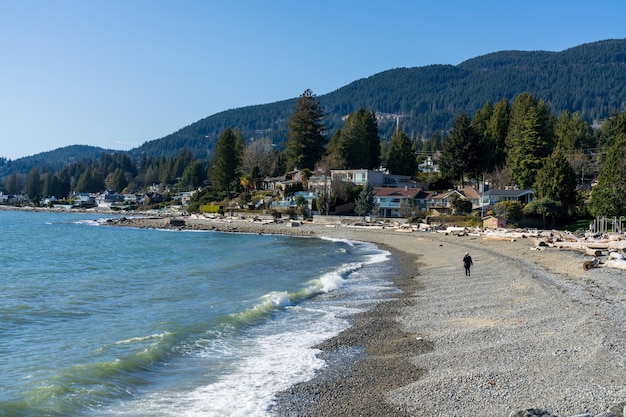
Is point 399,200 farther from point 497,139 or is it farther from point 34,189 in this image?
point 34,189

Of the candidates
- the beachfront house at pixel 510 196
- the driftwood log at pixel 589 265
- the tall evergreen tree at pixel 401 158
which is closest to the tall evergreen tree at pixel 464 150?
the beachfront house at pixel 510 196

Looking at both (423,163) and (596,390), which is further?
(423,163)

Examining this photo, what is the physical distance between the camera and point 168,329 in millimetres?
14492

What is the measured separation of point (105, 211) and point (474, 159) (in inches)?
3261

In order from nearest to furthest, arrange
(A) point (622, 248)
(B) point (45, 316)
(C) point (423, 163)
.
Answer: (B) point (45, 316), (A) point (622, 248), (C) point (423, 163)

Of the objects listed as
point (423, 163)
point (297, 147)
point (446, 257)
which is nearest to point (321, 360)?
point (446, 257)

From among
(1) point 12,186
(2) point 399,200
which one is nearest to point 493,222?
(2) point 399,200

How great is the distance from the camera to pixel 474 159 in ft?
214

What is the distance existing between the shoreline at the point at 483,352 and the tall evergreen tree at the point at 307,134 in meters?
58.5

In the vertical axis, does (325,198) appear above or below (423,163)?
below

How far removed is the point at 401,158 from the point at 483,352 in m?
68.4

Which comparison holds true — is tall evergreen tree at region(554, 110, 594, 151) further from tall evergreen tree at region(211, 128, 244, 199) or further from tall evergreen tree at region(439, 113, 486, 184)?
tall evergreen tree at region(211, 128, 244, 199)

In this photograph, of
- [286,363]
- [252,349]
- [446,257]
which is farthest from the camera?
[446,257]

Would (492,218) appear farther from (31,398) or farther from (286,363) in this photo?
(31,398)
